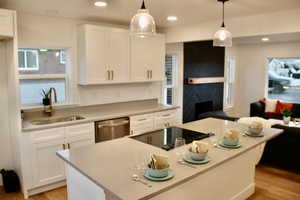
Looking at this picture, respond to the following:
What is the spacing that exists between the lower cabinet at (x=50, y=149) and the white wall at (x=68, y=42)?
31.2 inches

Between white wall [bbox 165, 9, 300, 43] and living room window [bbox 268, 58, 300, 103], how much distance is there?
15.0 ft

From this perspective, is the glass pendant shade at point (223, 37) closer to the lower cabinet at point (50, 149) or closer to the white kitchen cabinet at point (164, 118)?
the white kitchen cabinet at point (164, 118)

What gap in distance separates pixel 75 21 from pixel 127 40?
0.90 m

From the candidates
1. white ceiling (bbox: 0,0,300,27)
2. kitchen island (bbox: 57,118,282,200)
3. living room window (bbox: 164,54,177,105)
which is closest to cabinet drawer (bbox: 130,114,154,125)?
kitchen island (bbox: 57,118,282,200)

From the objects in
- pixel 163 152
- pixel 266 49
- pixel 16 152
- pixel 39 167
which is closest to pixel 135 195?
pixel 163 152

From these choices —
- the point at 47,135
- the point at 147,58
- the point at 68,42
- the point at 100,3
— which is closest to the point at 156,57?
the point at 147,58

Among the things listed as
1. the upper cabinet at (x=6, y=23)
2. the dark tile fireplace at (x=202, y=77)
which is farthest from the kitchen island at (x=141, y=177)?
the dark tile fireplace at (x=202, y=77)

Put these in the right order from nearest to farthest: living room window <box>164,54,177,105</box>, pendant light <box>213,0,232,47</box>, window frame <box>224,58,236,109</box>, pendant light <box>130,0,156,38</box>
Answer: pendant light <box>130,0,156,38</box>
pendant light <box>213,0,232,47</box>
living room window <box>164,54,177,105</box>
window frame <box>224,58,236,109</box>

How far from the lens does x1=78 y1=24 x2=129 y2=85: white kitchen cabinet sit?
3963 mm

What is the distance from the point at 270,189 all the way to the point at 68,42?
3.73 metres

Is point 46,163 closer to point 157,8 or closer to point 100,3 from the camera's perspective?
point 100,3

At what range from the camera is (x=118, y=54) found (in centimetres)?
430

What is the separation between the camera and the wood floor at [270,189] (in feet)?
11.0

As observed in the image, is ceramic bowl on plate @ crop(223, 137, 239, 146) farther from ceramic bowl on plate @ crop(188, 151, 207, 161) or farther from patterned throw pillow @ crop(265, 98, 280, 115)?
patterned throw pillow @ crop(265, 98, 280, 115)
